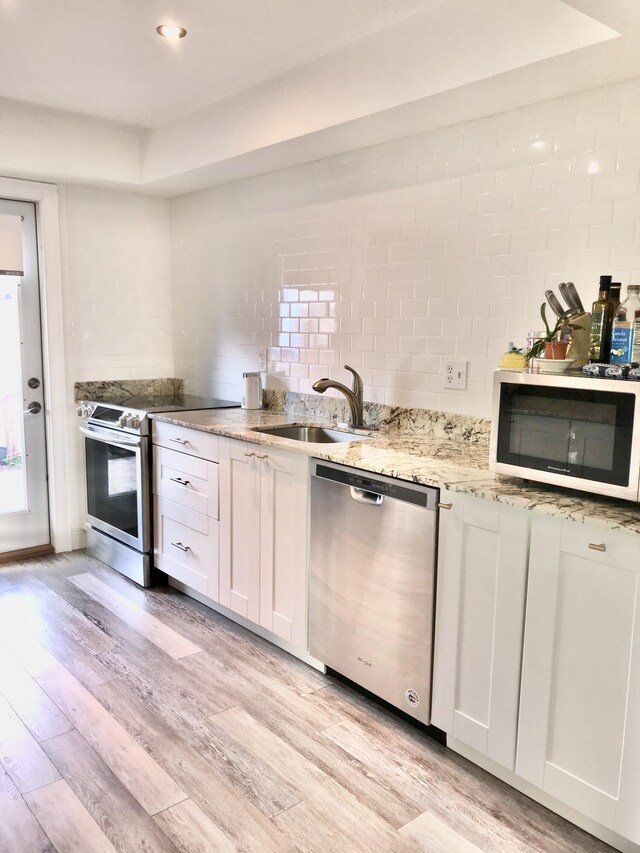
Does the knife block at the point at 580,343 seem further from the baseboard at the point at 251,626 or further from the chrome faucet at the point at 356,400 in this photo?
the baseboard at the point at 251,626

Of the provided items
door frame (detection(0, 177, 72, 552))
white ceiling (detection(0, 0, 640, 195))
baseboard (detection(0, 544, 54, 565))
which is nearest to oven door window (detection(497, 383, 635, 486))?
white ceiling (detection(0, 0, 640, 195))

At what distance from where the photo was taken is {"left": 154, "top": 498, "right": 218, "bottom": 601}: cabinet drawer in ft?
10.3

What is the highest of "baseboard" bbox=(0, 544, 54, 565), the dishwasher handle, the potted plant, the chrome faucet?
the potted plant

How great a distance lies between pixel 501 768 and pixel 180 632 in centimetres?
156

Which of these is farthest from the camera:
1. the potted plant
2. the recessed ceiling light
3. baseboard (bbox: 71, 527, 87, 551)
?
baseboard (bbox: 71, 527, 87, 551)

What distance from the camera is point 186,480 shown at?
3.25 m

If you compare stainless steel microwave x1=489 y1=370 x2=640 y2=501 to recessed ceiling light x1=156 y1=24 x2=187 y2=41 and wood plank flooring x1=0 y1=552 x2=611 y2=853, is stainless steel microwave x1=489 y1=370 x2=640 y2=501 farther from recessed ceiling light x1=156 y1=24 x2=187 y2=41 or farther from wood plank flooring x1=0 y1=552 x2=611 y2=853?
recessed ceiling light x1=156 y1=24 x2=187 y2=41

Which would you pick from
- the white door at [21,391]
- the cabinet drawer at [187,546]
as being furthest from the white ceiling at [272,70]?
the cabinet drawer at [187,546]

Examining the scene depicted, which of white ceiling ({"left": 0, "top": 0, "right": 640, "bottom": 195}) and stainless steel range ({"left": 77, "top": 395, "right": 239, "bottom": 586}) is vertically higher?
white ceiling ({"left": 0, "top": 0, "right": 640, "bottom": 195})

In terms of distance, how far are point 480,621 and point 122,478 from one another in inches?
91.7

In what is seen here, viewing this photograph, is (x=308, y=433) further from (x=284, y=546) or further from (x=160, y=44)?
(x=160, y=44)

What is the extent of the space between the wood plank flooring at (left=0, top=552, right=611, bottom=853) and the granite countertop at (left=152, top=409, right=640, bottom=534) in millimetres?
911

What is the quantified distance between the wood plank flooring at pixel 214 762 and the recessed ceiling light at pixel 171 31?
2.46 m

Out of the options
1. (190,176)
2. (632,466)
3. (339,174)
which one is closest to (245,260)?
(190,176)
